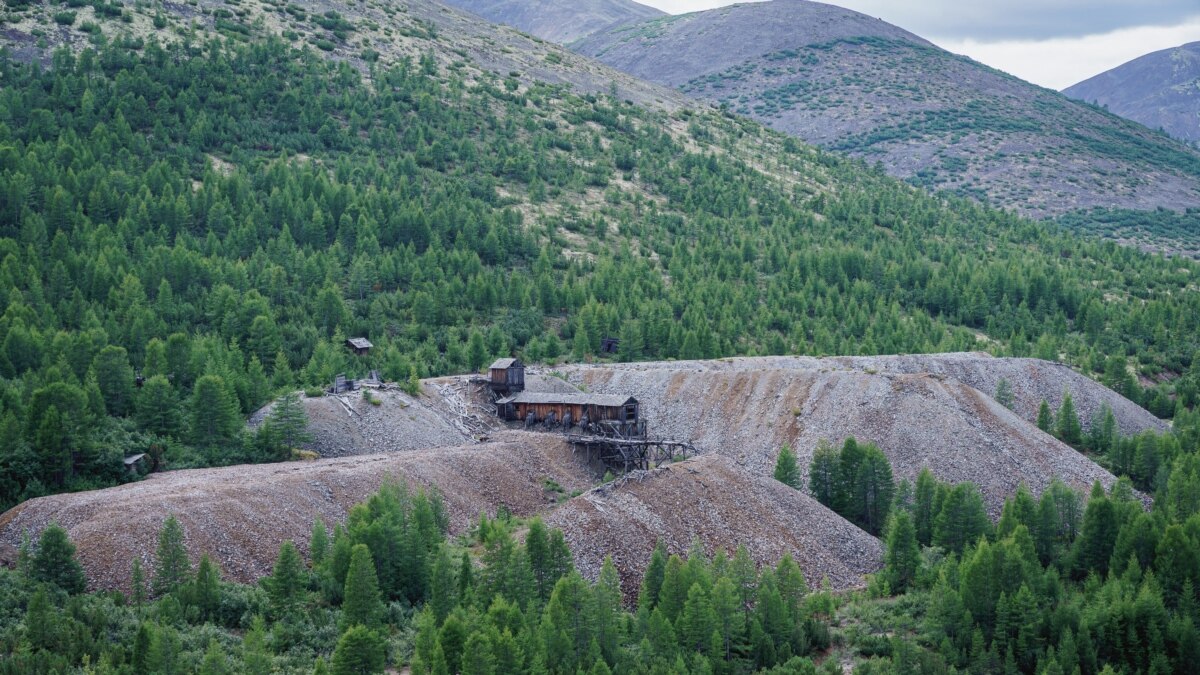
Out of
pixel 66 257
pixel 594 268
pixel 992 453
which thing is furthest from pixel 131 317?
pixel 992 453

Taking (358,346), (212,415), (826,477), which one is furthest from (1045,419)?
(212,415)

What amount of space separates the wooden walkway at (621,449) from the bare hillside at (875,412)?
19.1ft

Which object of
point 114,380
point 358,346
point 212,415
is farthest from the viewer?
point 358,346

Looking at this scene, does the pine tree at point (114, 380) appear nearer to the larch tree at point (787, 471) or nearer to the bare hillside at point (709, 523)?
the bare hillside at point (709, 523)

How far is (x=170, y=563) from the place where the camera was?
57750 mm

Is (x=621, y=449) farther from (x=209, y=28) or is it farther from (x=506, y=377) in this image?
(x=209, y=28)

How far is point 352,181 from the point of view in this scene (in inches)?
5832

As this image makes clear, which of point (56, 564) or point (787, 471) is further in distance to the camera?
point (787, 471)

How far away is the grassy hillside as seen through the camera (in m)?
92.0

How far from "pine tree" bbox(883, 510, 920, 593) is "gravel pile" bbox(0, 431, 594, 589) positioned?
21.9 m

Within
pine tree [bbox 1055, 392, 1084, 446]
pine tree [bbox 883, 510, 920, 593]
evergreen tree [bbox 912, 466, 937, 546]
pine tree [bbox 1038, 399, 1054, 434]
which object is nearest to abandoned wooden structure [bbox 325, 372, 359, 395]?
evergreen tree [bbox 912, 466, 937, 546]

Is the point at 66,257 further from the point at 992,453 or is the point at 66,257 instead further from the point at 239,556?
the point at 992,453

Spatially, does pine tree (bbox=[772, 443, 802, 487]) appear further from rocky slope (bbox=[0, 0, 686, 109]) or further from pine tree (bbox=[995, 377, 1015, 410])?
rocky slope (bbox=[0, 0, 686, 109])

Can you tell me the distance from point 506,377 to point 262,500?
3284 centimetres
